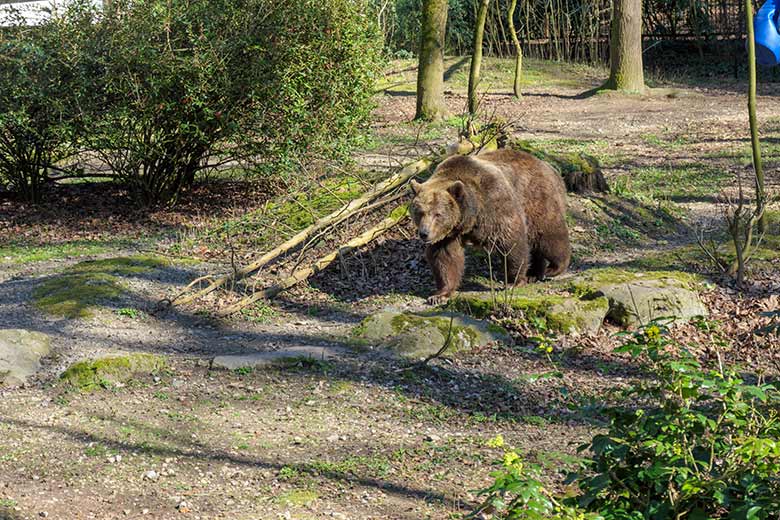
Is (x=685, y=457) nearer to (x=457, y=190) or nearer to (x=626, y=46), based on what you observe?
(x=457, y=190)

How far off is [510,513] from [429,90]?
15.5 meters

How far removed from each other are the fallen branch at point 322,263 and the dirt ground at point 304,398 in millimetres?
140

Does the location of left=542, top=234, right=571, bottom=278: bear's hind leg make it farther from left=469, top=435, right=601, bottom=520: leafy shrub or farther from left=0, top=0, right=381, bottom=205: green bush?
left=469, top=435, right=601, bottom=520: leafy shrub

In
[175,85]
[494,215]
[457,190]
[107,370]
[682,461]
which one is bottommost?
[107,370]

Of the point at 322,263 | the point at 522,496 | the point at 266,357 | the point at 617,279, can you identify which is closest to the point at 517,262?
the point at 617,279

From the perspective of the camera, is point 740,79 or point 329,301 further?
point 740,79

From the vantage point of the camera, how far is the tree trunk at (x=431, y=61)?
→ 1797 cm

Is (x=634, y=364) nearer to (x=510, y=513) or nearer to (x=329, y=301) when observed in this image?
(x=329, y=301)

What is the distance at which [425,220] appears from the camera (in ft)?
28.2

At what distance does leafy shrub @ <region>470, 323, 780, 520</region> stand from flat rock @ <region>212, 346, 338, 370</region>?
3.46 meters

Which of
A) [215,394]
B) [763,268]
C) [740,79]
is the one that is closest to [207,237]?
[215,394]

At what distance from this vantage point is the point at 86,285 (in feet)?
30.6

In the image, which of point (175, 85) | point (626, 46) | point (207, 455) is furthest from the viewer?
point (626, 46)

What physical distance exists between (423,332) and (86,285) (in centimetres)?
353
